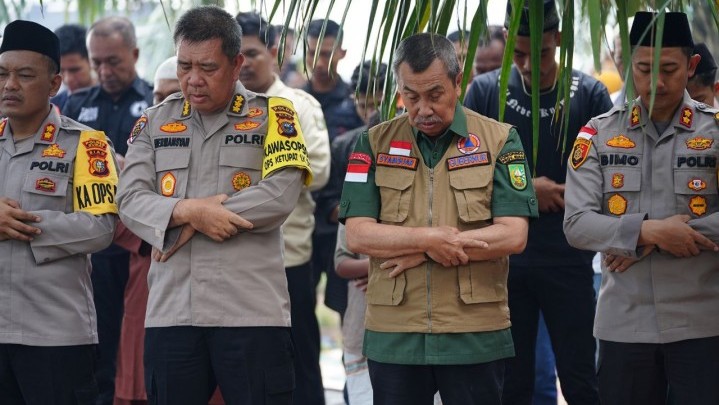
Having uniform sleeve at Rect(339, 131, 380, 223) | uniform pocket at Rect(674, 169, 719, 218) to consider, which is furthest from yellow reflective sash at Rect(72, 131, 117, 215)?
uniform pocket at Rect(674, 169, 719, 218)

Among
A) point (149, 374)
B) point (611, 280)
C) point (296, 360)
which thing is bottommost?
point (296, 360)

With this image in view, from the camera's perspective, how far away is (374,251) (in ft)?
13.9

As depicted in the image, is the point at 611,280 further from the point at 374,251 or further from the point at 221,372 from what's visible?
the point at 221,372

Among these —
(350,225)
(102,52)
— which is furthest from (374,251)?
(102,52)

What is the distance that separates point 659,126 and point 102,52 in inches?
135

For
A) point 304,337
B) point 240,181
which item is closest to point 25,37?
point 240,181

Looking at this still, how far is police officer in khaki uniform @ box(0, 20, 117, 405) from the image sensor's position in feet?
15.1

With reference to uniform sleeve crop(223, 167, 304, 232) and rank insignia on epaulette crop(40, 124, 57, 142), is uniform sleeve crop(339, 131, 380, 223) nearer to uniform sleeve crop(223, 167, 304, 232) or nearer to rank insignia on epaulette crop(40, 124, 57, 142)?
uniform sleeve crop(223, 167, 304, 232)

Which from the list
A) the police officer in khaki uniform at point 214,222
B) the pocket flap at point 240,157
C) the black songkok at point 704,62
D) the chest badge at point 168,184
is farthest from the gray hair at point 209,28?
the black songkok at point 704,62

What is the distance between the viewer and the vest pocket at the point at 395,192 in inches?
169

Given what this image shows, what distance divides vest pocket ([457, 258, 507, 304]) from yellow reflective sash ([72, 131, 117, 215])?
1.51m

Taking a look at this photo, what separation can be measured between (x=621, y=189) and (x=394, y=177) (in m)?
0.89

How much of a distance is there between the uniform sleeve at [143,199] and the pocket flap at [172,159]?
39 mm

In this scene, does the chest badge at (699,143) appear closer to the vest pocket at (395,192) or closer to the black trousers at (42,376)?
the vest pocket at (395,192)
